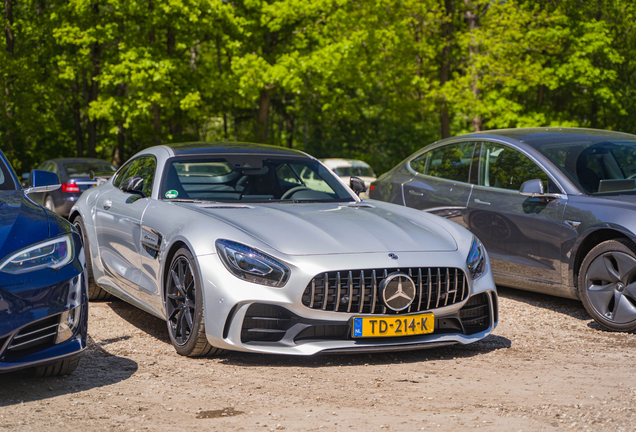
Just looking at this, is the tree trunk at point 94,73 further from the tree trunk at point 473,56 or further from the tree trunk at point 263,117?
the tree trunk at point 473,56

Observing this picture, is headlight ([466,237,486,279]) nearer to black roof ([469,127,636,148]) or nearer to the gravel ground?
the gravel ground

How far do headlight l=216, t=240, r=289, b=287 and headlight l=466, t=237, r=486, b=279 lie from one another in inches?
51.8

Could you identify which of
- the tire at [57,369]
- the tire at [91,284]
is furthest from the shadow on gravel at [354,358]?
the tire at [91,284]

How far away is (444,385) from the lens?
4238mm

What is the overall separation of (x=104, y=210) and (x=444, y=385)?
11.3 feet

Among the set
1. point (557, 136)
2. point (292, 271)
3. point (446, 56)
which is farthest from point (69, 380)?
point (446, 56)

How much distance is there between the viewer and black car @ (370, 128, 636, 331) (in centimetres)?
591

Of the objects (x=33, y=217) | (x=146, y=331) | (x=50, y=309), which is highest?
(x=33, y=217)

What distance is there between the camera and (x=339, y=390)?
411cm

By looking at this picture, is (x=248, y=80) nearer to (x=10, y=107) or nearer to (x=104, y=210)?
(x=10, y=107)

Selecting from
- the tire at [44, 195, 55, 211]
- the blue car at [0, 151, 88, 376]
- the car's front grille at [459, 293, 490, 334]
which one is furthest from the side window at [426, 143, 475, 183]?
the tire at [44, 195, 55, 211]

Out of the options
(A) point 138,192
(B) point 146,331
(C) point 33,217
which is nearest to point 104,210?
(A) point 138,192

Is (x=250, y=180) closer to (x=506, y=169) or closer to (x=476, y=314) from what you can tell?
(x=476, y=314)

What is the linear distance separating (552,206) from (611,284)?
91 centimetres
